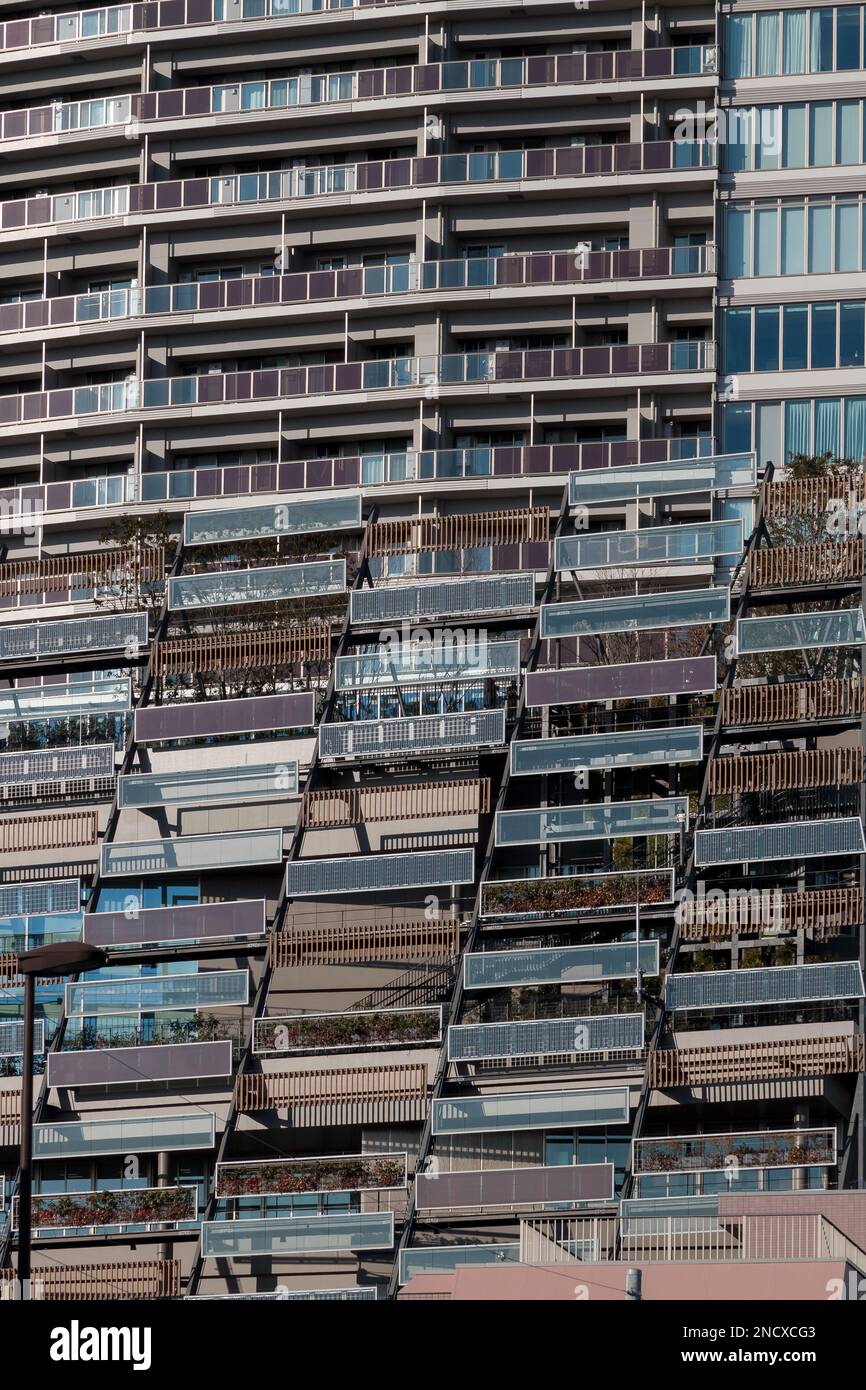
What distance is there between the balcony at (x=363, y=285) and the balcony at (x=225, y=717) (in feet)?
53.7

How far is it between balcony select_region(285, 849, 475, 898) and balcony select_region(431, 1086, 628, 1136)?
6.05 m

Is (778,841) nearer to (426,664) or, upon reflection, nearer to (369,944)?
(369,944)

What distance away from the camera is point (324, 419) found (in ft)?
233

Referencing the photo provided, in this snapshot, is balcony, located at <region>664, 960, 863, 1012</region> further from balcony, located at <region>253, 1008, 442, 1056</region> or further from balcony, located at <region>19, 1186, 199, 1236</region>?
balcony, located at <region>19, 1186, 199, 1236</region>

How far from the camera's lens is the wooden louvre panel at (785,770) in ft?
175

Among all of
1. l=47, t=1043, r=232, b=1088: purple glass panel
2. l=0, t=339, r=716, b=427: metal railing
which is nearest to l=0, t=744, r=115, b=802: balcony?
l=47, t=1043, r=232, b=1088: purple glass panel

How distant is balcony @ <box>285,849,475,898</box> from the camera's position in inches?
2148

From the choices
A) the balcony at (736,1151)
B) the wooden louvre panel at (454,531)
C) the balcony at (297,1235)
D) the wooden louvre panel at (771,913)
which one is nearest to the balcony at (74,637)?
the wooden louvre panel at (454,531)

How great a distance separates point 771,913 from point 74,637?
69.9ft

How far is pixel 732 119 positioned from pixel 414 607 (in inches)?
752

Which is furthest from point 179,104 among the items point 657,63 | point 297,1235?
point 297,1235

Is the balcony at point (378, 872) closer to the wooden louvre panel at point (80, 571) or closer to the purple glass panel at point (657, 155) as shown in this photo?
the wooden louvre panel at point (80, 571)
